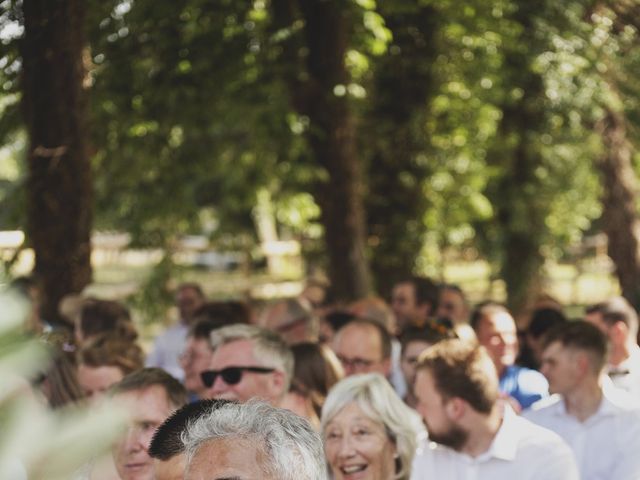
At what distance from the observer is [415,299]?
35.6ft

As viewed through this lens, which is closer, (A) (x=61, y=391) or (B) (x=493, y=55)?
(A) (x=61, y=391)

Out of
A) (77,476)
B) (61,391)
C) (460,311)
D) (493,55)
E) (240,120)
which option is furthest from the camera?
(493,55)

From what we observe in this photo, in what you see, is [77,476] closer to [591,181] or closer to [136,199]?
[136,199]

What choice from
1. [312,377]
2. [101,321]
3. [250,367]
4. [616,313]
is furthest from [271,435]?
[616,313]

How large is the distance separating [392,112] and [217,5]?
7.42m

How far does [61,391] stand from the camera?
486 cm

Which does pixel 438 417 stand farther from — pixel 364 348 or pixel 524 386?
pixel 524 386

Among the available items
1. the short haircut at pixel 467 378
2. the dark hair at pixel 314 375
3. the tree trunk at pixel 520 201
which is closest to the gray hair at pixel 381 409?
the short haircut at pixel 467 378

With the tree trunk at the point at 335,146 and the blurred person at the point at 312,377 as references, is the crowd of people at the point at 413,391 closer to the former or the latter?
the blurred person at the point at 312,377

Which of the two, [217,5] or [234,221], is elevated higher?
[217,5]

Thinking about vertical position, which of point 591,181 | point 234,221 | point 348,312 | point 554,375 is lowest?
point 591,181

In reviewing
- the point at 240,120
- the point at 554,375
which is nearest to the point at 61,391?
Result: the point at 554,375

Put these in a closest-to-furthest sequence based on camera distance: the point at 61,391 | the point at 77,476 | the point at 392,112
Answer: the point at 77,476, the point at 61,391, the point at 392,112

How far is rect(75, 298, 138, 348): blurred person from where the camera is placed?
754 cm
